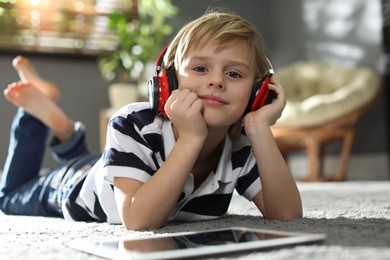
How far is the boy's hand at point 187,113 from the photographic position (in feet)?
2.78

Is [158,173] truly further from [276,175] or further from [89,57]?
[89,57]

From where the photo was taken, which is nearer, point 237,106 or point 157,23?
point 237,106

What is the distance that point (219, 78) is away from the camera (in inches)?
34.9

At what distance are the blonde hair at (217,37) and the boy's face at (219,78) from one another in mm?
12

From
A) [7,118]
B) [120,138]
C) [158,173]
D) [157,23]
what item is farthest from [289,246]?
[157,23]

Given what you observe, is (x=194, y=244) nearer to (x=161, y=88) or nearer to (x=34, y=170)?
(x=161, y=88)

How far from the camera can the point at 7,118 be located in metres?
2.79

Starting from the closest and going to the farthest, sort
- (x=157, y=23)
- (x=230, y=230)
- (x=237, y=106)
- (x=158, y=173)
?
(x=230, y=230)
(x=158, y=173)
(x=237, y=106)
(x=157, y=23)

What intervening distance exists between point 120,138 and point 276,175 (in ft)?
0.94

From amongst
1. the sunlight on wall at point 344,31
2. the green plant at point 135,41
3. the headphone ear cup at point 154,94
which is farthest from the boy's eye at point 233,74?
the sunlight on wall at point 344,31

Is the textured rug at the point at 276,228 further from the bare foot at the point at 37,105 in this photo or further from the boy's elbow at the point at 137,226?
the bare foot at the point at 37,105

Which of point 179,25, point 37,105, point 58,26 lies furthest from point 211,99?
point 179,25

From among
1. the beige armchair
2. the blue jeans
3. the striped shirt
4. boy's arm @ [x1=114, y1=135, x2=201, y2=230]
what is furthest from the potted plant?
boy's arm @ [x1=114, y1=135, x2=201, y2=230]

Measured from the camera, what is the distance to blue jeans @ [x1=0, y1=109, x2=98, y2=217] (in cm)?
129
